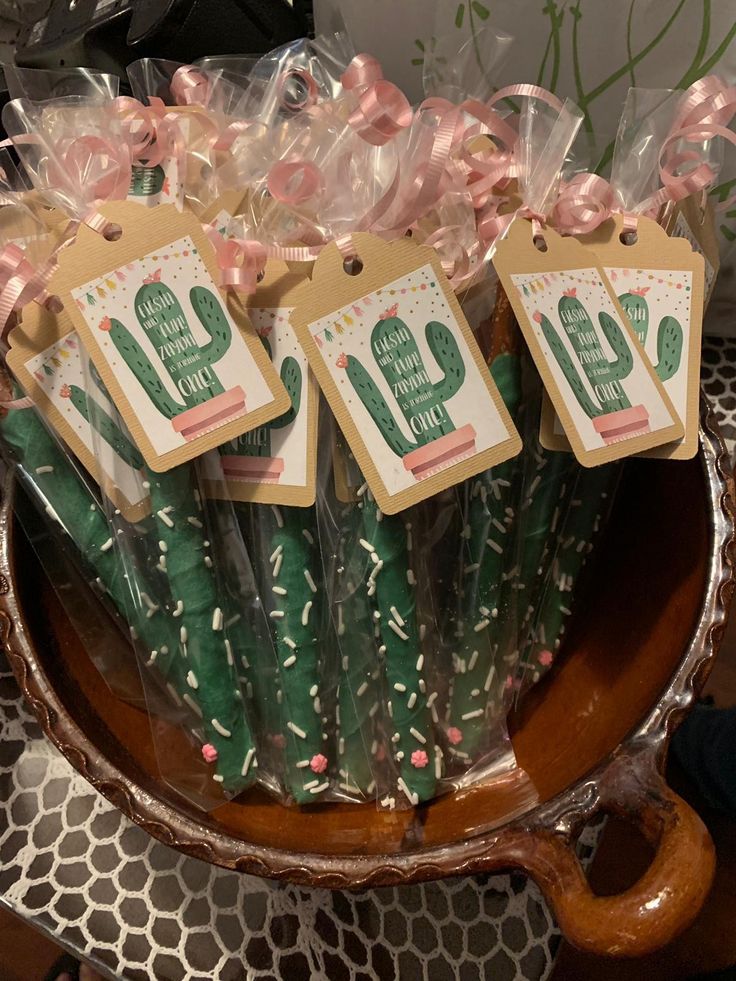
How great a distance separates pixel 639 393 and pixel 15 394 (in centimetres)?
50

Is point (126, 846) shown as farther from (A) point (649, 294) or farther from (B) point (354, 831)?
(A) point (649, 294)

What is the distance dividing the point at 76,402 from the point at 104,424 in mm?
34

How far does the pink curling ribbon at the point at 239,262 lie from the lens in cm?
53

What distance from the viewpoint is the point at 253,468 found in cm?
59

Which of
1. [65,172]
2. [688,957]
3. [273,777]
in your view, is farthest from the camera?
[688,957]

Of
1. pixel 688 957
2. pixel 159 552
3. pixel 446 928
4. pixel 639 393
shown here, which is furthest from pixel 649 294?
pixel 688 957

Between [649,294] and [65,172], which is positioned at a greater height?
[65,172]

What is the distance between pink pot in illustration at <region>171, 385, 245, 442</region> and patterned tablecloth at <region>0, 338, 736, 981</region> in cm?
40

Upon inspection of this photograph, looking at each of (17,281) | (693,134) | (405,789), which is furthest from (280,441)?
(693,134)

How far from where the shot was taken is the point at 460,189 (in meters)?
0.58

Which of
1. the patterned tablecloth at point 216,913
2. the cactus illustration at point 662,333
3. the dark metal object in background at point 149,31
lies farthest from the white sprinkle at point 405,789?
the dark metal object in background at point 149,31

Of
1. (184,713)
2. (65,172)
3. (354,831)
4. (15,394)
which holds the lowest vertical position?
(354,831)

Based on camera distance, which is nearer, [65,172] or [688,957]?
[65,172]

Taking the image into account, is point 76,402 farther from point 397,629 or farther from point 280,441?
point 397,629
